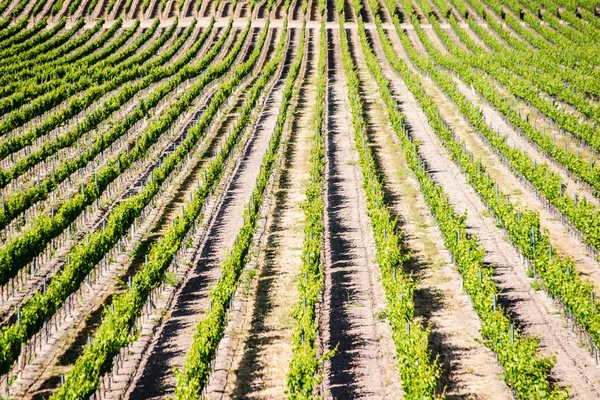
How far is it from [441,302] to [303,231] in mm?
10312

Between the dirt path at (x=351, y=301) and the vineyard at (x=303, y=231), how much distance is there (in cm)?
11

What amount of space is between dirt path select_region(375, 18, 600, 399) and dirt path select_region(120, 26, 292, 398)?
13373 mm

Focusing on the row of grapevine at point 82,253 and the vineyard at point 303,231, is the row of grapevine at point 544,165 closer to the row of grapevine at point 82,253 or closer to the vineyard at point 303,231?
the vineyard at point 303,231

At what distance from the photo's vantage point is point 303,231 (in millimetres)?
36531

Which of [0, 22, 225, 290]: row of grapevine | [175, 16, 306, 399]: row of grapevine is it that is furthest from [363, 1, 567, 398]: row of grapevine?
[0, 22, 225, 290]: row of grapevine

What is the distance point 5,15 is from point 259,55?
48.3 meters

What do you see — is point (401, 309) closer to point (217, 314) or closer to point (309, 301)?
point (309, 301)

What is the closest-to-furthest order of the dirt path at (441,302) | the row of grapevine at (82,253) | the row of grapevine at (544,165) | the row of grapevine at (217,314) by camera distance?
the row of grapevine at (217,314), the dirt path at (441,302), the row of grapevine at (82,253), the row of grapevine at (544,165)

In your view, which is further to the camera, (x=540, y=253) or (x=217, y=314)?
(x=540, y=253)

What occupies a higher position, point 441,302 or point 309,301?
point 309,301

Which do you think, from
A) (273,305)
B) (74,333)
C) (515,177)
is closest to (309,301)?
(273,305)

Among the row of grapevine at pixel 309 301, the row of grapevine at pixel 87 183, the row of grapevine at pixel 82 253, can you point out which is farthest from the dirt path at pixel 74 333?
the row of grapevine at pixel 309 301

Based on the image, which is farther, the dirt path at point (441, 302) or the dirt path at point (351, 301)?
the dirt path at point (351, 301)

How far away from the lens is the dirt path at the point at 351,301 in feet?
76.8
